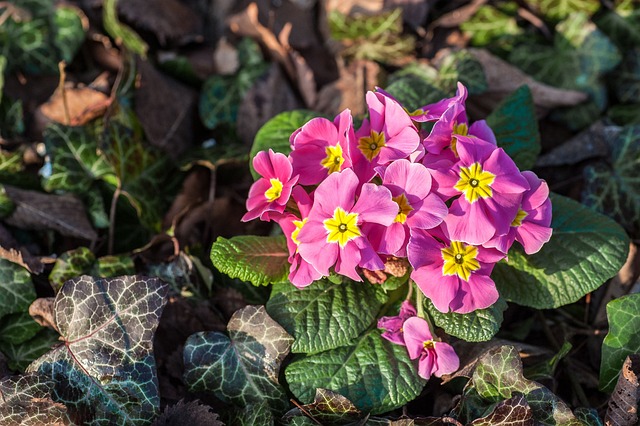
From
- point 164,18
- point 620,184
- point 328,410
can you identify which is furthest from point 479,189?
point 164,18

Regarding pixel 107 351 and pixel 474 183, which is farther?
pixel 107 351

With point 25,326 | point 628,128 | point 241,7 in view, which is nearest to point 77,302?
point 25,326

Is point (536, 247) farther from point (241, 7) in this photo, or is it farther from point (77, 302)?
point (241, 7)

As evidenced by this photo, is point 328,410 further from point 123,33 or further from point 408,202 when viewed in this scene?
point 123,33

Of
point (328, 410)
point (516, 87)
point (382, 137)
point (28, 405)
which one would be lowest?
point (328, 410)

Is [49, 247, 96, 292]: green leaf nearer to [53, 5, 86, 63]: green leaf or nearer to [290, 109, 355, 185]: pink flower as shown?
[290, 109, 355, 185]: pink flower

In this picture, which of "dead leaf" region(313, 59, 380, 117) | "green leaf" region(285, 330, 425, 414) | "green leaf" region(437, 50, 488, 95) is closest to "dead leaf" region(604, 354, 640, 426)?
"green leaf" region(285, 330, 425, 414)
